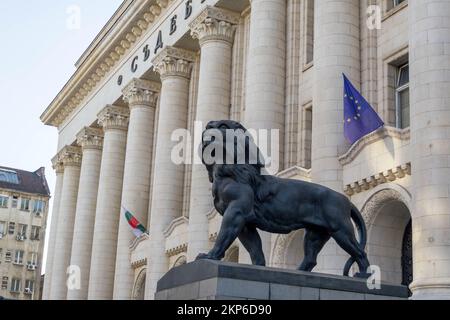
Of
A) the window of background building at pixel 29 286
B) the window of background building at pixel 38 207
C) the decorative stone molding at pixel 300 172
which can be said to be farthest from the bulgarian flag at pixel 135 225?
the window of background building at pixel 38 207

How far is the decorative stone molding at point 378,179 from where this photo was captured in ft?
75.3

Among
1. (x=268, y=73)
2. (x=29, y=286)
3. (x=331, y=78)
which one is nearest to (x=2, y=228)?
(x=29, y=286)

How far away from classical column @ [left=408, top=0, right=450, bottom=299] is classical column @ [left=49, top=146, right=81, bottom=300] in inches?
1439

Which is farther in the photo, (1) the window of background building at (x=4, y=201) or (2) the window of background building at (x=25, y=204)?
(2) the window of background building at (x=25, y=204)

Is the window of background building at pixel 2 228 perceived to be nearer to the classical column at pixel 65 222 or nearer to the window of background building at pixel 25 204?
the window of background building at pixel 25 204

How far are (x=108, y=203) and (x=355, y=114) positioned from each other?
2562 cm

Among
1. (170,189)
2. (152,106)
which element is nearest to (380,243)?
(170,189)

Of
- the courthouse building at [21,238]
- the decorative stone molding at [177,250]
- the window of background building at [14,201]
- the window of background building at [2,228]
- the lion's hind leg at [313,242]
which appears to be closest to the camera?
the lion's hind leg at [313,242]

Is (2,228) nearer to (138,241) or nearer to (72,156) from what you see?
(72,156)

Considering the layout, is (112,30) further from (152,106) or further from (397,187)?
(397,187)

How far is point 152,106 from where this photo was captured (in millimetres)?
46562

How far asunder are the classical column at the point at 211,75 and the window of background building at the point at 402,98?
1059 cm

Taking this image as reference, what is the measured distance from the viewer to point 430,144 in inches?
825

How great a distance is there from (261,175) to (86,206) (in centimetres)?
3784
